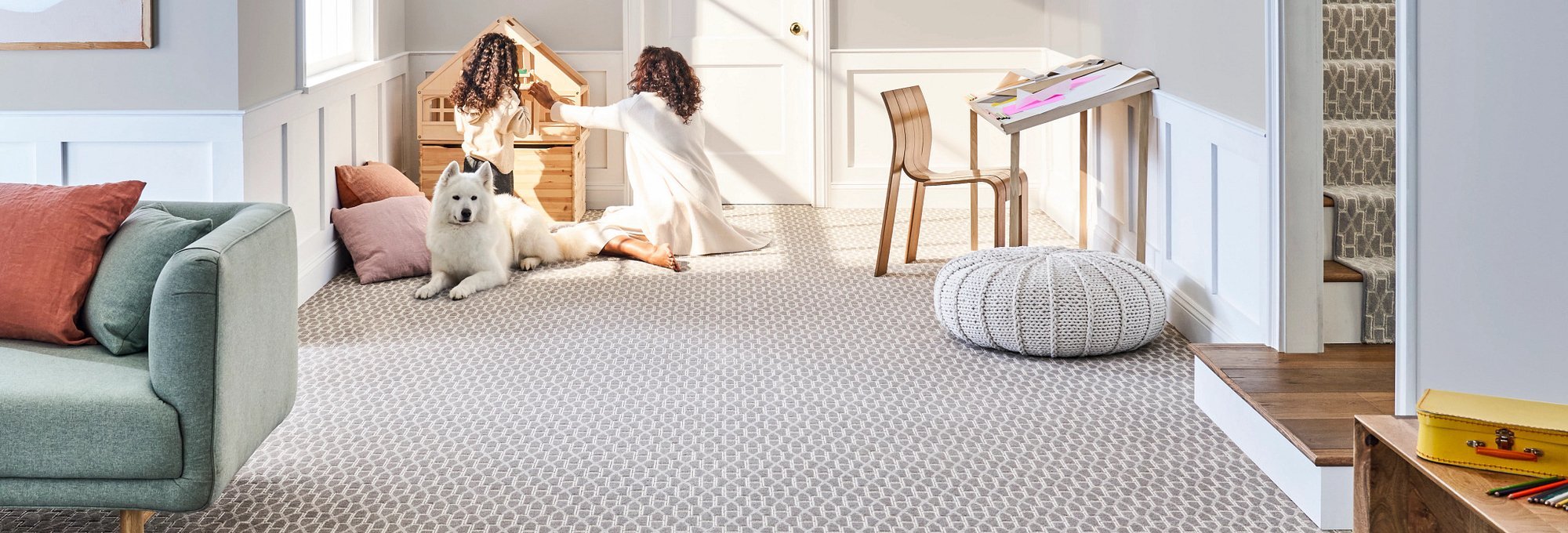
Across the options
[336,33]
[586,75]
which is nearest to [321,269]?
[336,33]

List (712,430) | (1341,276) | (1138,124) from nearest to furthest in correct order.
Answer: (712,430)
(1341,276)
(1138,124)

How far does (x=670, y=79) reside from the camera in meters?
5.59

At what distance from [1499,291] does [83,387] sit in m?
2.48

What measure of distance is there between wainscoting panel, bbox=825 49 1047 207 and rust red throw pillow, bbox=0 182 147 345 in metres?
4.64

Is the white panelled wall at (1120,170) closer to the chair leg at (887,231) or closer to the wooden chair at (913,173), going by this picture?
the wooden chair at (913,173)

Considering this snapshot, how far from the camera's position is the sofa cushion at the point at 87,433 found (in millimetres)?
2219

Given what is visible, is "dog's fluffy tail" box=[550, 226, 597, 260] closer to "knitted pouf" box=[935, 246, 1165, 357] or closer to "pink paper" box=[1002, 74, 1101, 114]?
"pink paper" box=[1002, 74, 1101, 114]

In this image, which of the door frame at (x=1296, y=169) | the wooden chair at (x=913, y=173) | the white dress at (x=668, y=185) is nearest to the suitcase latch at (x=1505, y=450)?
the door frame at (x=1296, y=169)

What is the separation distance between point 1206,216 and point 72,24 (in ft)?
11.5

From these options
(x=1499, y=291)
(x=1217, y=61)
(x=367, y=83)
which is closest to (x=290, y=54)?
(x=367, y=83)

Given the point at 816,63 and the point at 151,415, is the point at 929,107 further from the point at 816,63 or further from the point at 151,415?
the point at 151,415

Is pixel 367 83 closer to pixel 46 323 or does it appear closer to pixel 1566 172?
pixel 46 323

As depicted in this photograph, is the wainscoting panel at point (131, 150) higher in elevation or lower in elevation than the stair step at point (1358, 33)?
lower

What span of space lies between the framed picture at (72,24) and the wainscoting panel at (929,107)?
369 centimetres
